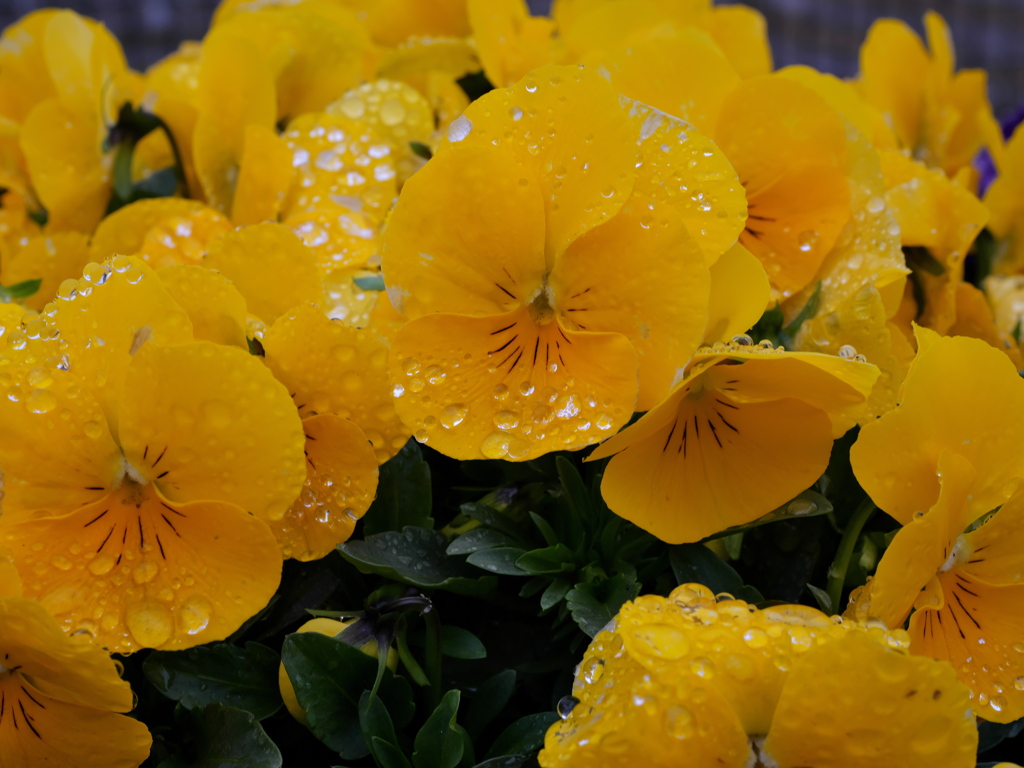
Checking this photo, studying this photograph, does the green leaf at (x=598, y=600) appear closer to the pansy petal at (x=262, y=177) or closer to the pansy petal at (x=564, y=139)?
the pansy petal at (x=564, y=139)

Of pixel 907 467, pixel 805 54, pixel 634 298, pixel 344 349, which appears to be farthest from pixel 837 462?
pixel 805 54

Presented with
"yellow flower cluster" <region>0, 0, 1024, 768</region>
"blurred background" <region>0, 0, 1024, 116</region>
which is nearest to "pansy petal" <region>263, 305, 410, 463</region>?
"yellow flower cluster" <region>0, 0, 1024, 768</region>

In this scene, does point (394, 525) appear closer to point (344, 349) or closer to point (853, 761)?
point (344, 349)

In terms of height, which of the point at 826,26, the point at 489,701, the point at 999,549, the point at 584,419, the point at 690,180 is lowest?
the point at 826,26

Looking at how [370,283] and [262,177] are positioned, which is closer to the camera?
[370,283]

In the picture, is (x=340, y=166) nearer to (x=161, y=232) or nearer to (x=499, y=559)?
(x=161, y=232)

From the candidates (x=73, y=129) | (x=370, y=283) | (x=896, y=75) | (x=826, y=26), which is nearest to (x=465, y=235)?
(x=370, y=283)
